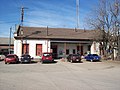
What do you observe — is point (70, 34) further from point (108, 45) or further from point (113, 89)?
point (113, 89)

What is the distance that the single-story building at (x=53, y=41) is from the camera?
37.5m

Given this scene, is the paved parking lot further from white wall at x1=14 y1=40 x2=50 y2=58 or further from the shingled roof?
the shingled roof

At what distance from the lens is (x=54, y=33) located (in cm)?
4178

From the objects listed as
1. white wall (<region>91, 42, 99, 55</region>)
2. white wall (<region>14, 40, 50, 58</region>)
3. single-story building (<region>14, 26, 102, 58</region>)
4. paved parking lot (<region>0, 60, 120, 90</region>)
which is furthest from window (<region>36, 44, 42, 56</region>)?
paved parking lot (<region>0, 60, 120, 90</region>)

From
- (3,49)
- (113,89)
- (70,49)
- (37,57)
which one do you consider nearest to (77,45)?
(70,49)

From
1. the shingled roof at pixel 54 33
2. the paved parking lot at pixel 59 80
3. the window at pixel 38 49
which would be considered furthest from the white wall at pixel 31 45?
the paved parking lot at pixel 59 80

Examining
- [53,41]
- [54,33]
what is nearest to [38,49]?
[53,41]

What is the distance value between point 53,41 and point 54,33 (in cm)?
329

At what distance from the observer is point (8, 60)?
97.3 feet

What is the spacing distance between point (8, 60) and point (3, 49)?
28.5 meters

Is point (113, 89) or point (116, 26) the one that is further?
point (116, 26)

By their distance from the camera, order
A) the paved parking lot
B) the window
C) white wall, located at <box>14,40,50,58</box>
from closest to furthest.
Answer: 1. the paved parking lot
2. white wall, located at <box>14,40,50,58</box>
3. the window

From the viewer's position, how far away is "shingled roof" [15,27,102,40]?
38300 millimetres

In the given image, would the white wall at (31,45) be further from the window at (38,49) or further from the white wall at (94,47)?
the white wall at (94,47)
